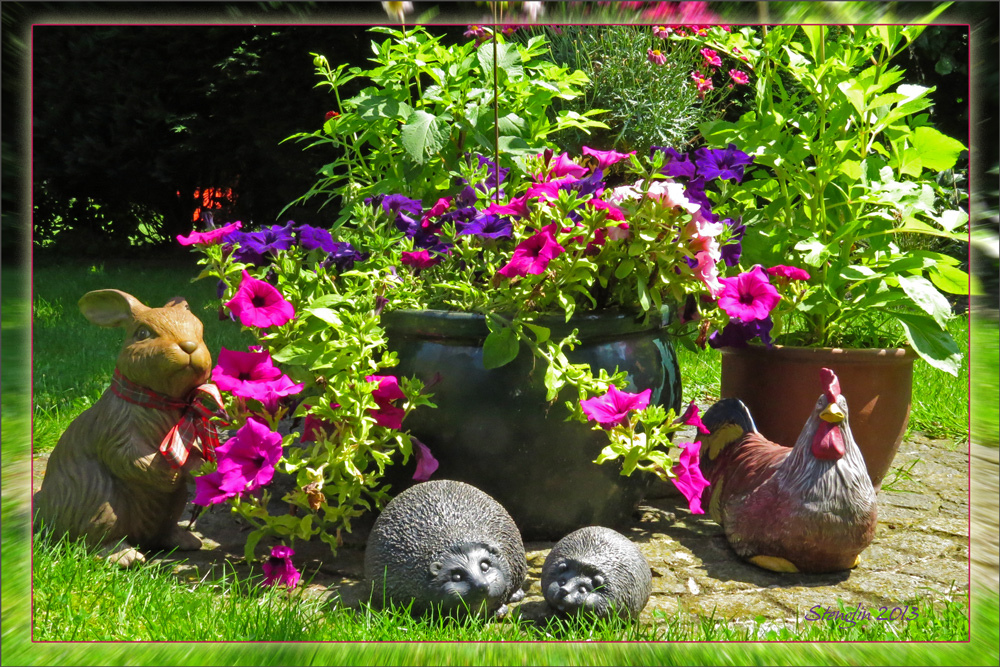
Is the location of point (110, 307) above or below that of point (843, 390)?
above

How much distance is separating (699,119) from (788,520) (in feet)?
13.9

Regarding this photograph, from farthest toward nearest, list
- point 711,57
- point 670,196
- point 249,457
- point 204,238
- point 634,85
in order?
point 634,85
point 711,57
point 204,238
point 670,196
point 249,457

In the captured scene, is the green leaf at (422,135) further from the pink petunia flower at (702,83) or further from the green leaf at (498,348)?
the pink petunia flower at (702,83)

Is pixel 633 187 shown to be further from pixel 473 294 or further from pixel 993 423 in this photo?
pixel 993 423

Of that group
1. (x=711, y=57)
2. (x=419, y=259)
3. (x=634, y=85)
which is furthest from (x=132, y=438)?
(x=634, y=85)

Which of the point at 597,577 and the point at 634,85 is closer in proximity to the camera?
the point at 597,577

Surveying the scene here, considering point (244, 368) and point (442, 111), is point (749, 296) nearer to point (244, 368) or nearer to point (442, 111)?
point (442, 111)

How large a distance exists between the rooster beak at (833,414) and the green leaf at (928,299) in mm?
548

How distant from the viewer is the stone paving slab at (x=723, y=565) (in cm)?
199

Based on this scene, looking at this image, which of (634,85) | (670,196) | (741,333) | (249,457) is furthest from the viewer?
(634,85)

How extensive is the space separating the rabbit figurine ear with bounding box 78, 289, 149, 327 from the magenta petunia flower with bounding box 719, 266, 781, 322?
1525 mm

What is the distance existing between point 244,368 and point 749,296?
1.34 m

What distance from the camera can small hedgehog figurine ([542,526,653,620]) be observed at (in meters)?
1.81

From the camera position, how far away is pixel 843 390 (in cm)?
256
